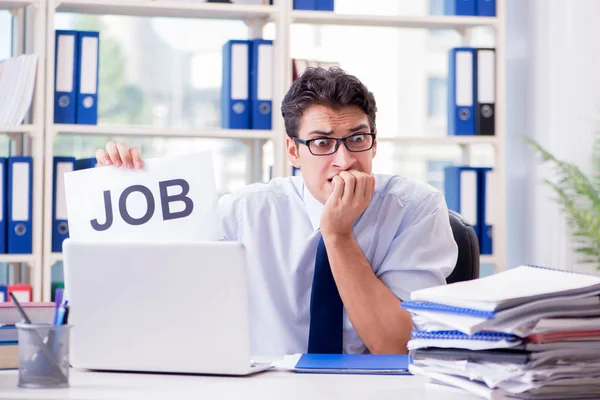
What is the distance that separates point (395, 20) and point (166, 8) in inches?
35.4

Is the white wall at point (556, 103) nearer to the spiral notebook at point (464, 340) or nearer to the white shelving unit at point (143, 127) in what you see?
the white shelving unit at point (143, 127)

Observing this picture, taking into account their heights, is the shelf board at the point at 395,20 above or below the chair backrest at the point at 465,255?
above

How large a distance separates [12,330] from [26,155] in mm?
2049

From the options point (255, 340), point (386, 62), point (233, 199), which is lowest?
point (255, 340)

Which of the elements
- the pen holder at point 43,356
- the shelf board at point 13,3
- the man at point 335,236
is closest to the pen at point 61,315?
the pen holder at point 43,356

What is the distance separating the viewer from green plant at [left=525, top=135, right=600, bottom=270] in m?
3.03

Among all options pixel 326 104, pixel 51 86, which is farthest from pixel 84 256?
pixel 51 86

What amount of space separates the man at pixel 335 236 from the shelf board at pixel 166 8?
1.27m

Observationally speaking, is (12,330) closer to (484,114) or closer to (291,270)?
(291,270)

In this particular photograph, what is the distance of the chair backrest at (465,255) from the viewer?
1.83 meters

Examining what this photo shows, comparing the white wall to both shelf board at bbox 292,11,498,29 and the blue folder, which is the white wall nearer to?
shelf board at bbox 292,11,498,29

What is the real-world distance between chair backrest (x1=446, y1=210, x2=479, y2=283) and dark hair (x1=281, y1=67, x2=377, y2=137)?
1.03 ft

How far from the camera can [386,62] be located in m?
3.60

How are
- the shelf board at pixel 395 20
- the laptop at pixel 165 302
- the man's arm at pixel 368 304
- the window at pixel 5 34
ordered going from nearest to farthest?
1. the laptop at pixel 165 302
2. the man's arm at pixel 368 304
3. the shelf board at pixel 395 20
4. the window at pixel 5 34
